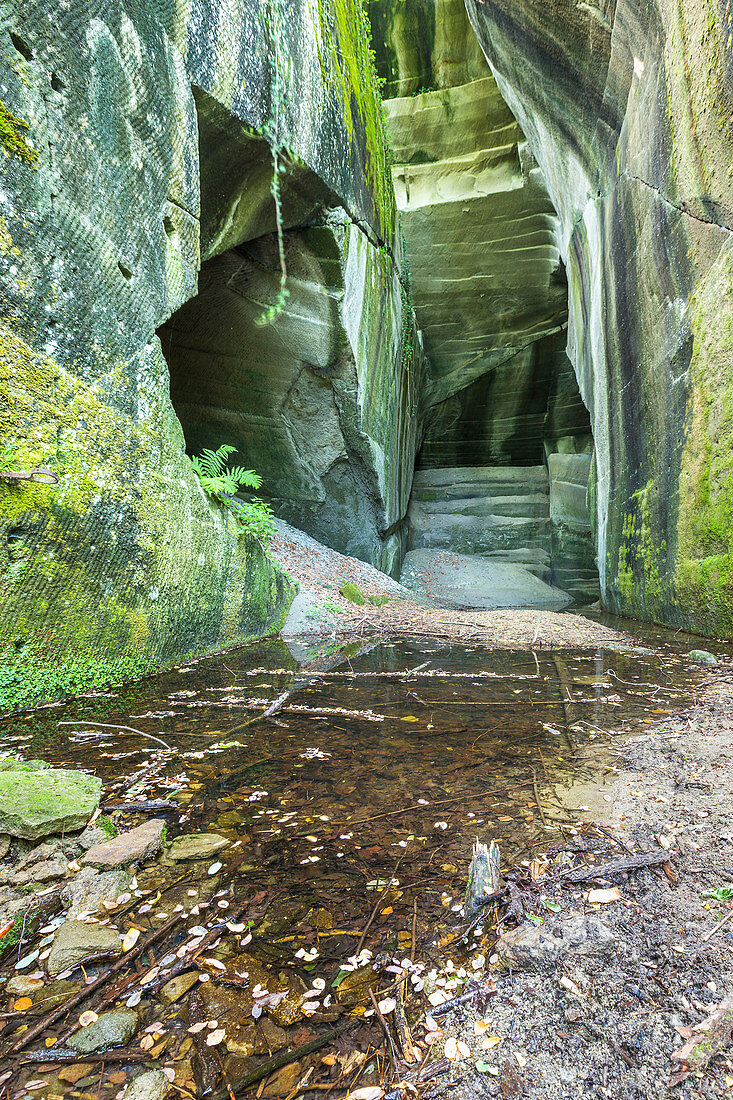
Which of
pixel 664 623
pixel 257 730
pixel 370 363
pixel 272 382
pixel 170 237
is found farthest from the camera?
pixel 370 363

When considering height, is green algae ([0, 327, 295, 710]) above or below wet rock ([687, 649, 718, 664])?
above

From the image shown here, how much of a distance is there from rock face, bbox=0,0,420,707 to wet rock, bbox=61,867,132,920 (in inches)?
81.1

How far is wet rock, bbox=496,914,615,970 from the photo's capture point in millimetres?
1295

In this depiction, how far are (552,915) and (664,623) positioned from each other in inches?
257

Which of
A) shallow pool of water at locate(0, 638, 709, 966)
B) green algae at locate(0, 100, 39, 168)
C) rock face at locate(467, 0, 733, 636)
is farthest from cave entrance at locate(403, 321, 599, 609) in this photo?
green algae at locate(0, 100, 39, 168)

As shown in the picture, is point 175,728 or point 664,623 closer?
point 175,728

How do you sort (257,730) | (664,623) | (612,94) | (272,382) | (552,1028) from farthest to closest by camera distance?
(272,382) → (612,94) → (664,623) → (257,730) → (552,1028)

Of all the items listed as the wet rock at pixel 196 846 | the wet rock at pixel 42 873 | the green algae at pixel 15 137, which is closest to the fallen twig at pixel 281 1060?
the wet rock at pixel 196 846

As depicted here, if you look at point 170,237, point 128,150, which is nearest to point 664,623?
point 170,237

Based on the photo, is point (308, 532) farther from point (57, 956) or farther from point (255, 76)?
point (57, 956)

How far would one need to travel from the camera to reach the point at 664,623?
23.2 ft

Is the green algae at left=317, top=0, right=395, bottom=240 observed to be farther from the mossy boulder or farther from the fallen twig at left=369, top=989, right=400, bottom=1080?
the fallen twig at left=369, top=989, right=400, bottom=1080

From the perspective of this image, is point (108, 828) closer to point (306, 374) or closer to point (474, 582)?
point (306, 374)

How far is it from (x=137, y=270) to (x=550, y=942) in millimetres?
4982
